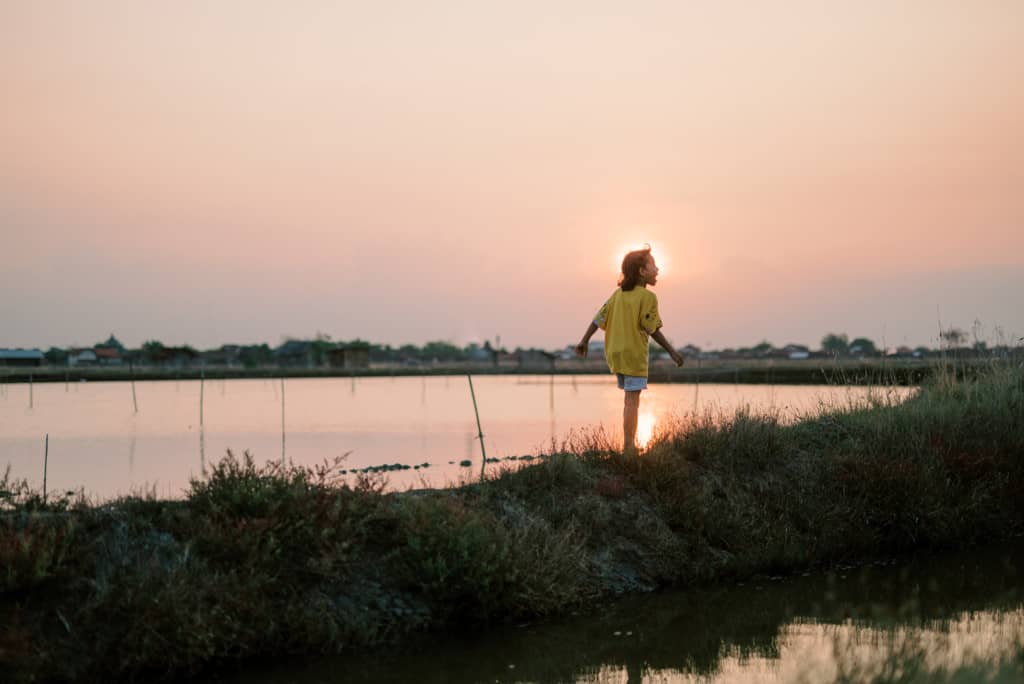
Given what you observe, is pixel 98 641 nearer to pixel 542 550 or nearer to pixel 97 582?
pixel 97 582

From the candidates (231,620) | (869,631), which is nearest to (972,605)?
(869,631)

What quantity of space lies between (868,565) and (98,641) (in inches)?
305

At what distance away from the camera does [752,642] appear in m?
7.98

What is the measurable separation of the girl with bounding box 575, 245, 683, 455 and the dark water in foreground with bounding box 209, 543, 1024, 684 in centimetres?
226

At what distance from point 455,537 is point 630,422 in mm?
3360

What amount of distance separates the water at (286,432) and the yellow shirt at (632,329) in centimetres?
114

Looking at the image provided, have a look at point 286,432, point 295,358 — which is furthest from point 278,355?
point 286,432

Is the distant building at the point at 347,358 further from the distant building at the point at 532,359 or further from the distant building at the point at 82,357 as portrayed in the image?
the distant building at the point at 82,357

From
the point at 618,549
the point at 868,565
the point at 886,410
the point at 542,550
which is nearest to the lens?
the point at 542,550

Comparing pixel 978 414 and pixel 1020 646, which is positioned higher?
pixel 978 414

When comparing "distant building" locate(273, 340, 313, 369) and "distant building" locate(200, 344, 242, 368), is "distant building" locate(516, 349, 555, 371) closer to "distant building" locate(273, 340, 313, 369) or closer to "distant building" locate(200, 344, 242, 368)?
"distant building" locate(273, 340, 313, 369)

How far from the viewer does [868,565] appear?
10688 millimetres

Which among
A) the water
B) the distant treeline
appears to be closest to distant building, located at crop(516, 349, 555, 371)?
the distant treeline

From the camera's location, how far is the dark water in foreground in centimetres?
696
